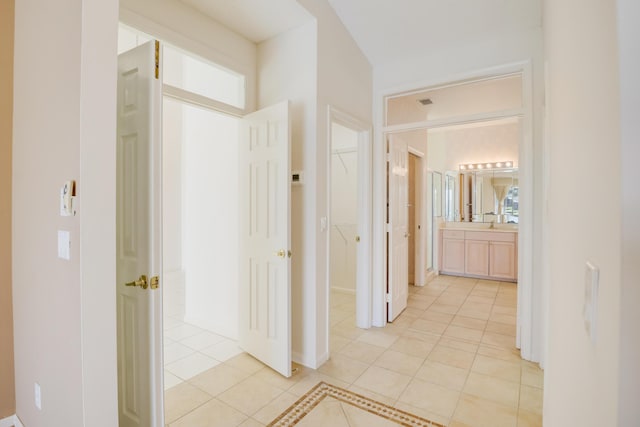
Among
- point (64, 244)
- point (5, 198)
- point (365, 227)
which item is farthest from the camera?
point (365, 227)

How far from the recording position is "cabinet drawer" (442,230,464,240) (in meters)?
5.88

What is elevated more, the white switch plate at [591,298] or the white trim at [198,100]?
the white trim at [198,100]

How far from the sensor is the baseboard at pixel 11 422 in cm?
188

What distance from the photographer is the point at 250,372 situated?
258 centimetres

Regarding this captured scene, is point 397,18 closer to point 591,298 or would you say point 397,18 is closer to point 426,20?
point 426,20

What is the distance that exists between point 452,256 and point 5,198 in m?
6.14

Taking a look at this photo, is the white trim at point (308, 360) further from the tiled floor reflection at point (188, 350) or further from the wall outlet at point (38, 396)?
the wall outlet at point (38, 396)

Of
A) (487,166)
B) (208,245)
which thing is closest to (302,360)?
(208,245)

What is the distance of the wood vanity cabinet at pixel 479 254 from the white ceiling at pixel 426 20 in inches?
148

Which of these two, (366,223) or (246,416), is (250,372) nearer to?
(246,416)

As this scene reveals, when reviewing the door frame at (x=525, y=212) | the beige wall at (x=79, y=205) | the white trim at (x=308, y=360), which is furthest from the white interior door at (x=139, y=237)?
the door frame at (x=525, y=212)

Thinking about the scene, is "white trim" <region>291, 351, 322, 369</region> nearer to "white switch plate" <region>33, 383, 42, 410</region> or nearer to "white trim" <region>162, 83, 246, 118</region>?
"white switch plate" <region>33, 383, 42, 410</region>

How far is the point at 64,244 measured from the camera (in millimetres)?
1308

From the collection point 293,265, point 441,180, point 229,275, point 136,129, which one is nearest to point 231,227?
point 229,275
